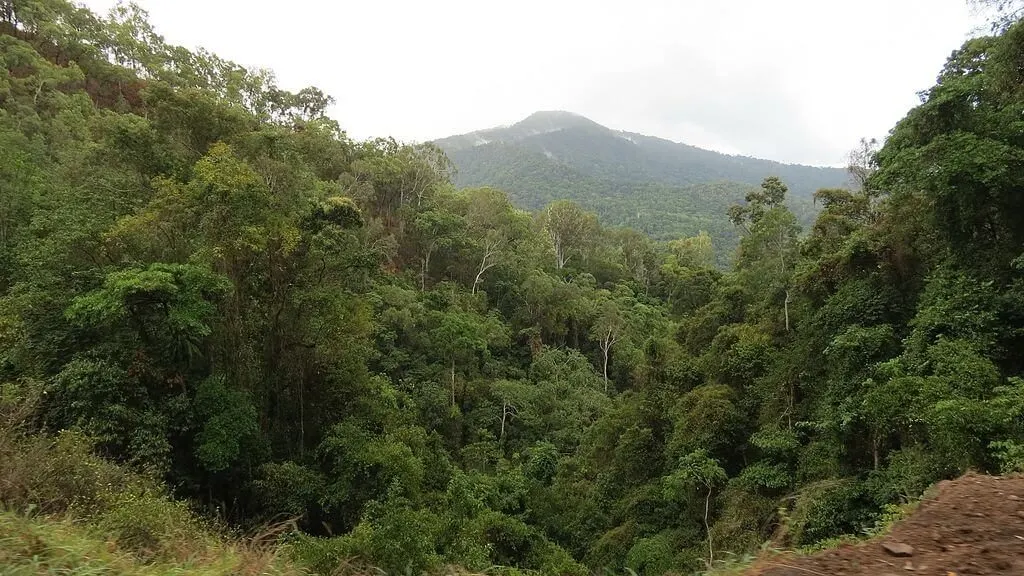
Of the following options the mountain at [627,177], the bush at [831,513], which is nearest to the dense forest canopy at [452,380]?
the bush at [831,513]

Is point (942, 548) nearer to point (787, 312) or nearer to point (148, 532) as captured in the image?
point (148, 532)

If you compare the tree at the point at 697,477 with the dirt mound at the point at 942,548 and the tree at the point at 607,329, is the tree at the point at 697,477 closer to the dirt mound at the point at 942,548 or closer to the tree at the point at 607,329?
the dirt mound at the point at 942,548

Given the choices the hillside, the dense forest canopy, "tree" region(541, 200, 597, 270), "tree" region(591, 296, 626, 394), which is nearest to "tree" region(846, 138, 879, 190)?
the dense forest canopy

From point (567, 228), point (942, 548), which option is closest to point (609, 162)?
point (567, 228)

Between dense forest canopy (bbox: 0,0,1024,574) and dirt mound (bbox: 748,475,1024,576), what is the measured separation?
2.09m

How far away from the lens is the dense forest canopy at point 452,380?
7.49 metres

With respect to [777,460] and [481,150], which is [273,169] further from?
[481,150]

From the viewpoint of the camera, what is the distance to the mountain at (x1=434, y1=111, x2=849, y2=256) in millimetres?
86500

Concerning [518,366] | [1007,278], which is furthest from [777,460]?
[518,366]

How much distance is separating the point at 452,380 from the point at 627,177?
127 m

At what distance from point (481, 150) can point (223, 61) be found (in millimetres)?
107146

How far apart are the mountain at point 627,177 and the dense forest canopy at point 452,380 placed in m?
60.1

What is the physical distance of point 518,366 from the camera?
25375mm

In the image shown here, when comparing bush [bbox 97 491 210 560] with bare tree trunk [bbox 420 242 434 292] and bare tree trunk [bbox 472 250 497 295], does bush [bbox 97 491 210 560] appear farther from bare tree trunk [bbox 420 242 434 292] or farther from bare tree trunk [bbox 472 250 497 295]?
bare tree trunk [bbox 472 250 497 295]
